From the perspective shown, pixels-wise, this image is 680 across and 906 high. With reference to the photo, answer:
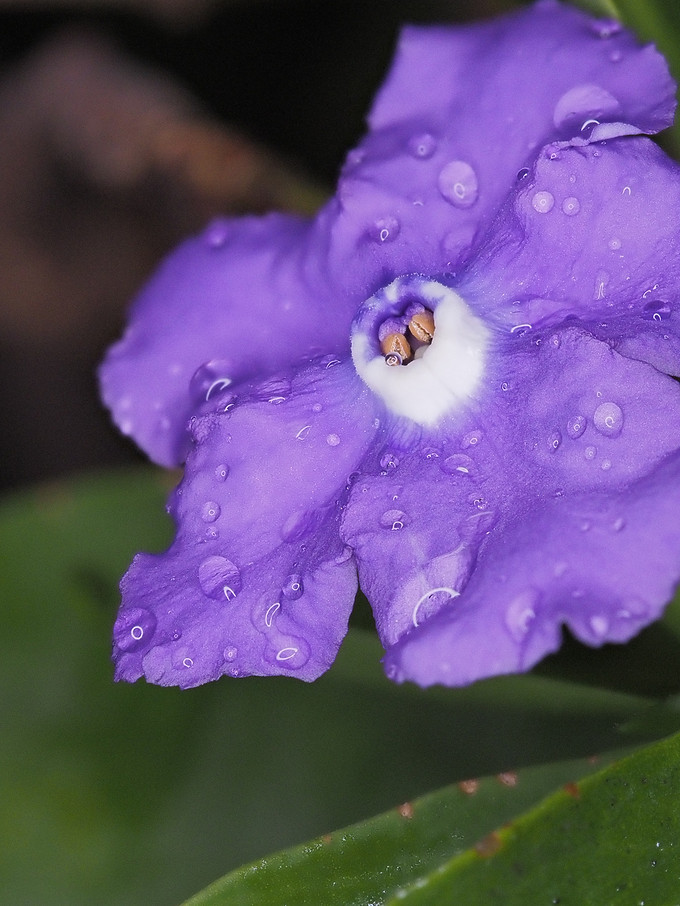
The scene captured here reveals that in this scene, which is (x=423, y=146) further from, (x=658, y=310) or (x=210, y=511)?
(x=210, y=511)

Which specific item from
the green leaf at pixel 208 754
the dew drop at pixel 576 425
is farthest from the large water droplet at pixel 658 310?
the green leaf at pixel 208 754

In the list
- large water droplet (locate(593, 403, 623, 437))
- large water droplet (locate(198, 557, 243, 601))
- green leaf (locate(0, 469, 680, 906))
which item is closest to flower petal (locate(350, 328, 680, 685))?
large water droplet (locate(593, 403, 623, 437))

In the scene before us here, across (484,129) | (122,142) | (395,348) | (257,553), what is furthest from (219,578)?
(122,142)

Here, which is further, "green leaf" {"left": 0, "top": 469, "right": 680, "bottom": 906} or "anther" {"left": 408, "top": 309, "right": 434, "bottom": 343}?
"green leaf" {"left": 0, "top": 469, "right": 680, "bottom": 906}

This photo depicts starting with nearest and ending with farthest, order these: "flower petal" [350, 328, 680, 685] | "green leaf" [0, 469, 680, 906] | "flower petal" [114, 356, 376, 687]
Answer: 1. "flower petal" [350, 328, 680, 685]
2. "flower petal" [114, 356, 376, 687]
3. "green leaf" [0, 469, 680, 906]

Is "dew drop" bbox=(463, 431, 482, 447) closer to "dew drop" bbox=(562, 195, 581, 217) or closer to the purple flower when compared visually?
the purple flower

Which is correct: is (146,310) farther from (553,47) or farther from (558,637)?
(558,637)
